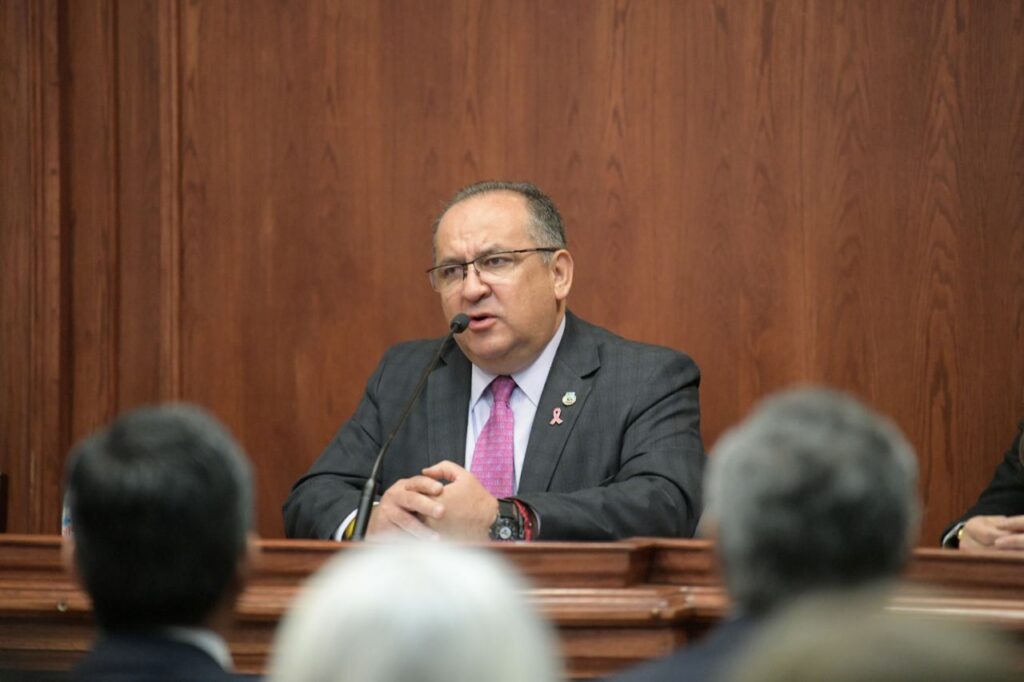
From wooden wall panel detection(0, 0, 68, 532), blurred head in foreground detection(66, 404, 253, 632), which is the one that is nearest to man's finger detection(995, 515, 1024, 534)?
blurred head in foreground detection(66, 404, 253, 632)

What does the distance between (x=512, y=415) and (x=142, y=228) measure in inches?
46.5

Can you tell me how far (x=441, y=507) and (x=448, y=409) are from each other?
2.20ft

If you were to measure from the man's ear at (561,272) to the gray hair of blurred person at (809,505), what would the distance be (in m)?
2.32

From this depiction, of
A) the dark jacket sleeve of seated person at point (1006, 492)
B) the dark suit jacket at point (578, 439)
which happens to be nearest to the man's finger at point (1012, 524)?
the dark jacket sleeve of seated person at point (1006, 492)

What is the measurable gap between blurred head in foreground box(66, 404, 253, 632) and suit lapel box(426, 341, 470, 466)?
2070 mm

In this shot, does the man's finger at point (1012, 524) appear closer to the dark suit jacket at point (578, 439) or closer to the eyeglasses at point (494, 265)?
the dark suit jacket at point (578, 439)

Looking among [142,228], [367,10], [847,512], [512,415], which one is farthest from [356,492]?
[847,512]

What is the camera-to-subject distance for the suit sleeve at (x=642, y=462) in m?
3.04

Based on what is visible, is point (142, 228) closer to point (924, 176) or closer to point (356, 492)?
point (356, 492)

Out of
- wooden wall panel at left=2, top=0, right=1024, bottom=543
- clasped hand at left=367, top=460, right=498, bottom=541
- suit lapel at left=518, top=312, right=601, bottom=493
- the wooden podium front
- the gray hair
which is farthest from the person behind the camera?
wooden wall panel at left=2, top=0, right=1024, bottom=543

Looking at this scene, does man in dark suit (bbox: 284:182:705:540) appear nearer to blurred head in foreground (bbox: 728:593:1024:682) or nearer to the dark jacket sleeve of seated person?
the dark jacket sleeve of seated person

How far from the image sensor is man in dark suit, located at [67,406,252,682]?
1.39 m

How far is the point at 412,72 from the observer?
3947 mm

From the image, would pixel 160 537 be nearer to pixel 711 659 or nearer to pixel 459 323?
pixel 711 659
